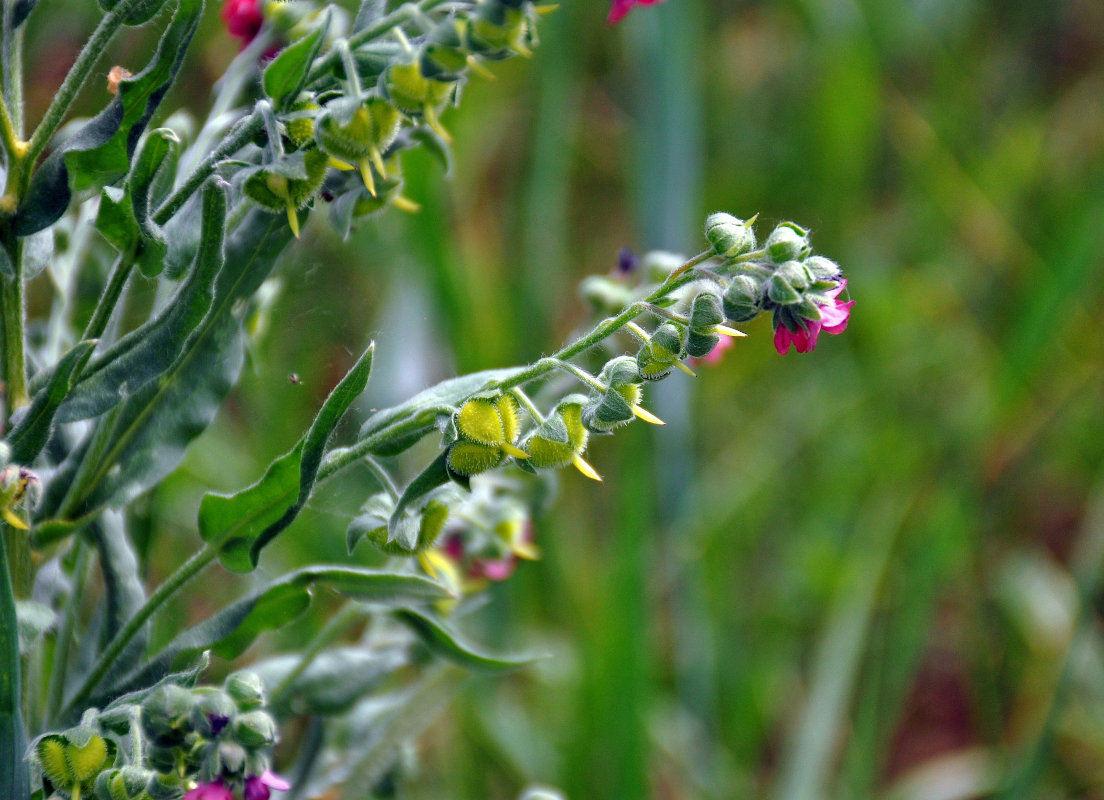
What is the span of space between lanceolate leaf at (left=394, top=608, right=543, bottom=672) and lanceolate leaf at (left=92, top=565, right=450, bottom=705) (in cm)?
4

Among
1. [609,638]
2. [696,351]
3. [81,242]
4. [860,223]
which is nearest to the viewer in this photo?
[696,351]

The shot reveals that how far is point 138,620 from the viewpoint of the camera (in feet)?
1.51

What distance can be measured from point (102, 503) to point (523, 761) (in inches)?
38.4

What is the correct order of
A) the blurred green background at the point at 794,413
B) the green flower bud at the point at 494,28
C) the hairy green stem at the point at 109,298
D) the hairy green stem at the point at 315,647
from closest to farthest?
the green flower bud at the point at 494,28, the hairy green stem at the point at 109,298, the hairy green stem at the point at 315,647, the blurred green background at the point at 794,413

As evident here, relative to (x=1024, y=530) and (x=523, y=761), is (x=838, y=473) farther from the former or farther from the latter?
(x=523, y=761)

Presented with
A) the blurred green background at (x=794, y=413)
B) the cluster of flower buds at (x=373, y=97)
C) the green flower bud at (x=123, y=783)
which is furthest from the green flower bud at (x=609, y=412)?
the blurred green background at (x=794, y=413)

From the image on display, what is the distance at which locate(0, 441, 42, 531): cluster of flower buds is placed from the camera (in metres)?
0.41

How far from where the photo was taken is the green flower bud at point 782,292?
1.21ft

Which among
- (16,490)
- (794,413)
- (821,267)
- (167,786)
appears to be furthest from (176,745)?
(794,413)

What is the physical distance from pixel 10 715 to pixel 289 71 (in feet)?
1.00

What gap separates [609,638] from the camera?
107cm

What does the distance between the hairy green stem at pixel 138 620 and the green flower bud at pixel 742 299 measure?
0.27 metres

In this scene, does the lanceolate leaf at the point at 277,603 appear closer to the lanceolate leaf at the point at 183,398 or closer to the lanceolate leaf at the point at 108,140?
the lanceolate leaf at the point at 183,398

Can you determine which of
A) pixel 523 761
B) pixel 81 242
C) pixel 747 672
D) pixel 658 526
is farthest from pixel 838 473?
pixel 81 242
